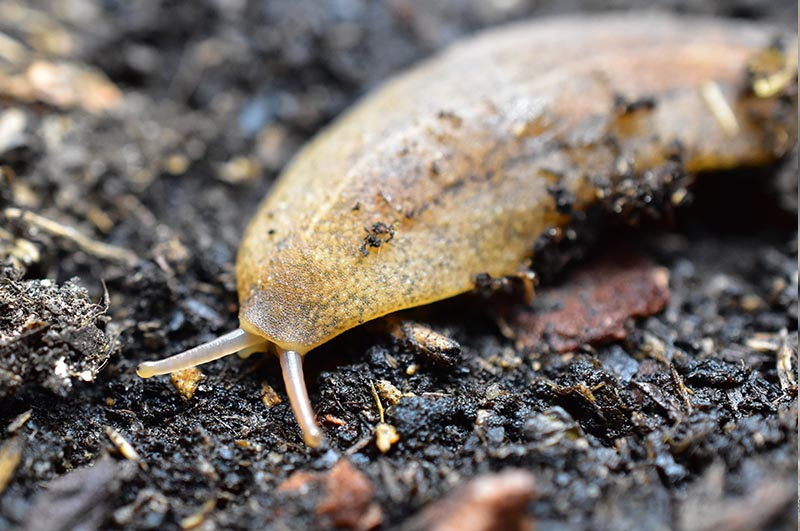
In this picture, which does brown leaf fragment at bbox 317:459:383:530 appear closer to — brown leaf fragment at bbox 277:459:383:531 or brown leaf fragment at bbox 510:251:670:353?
brown leaf fragment at bbox 277:459:383:531

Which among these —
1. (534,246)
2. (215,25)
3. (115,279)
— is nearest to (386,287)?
(534,246)

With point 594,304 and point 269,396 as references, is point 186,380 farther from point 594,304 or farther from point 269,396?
point 594,304

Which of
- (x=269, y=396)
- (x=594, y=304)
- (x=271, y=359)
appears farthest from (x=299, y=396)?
(x=594, y=304)

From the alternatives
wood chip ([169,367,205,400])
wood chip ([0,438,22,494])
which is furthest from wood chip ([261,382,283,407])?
wood chip ([0,438,22,494])

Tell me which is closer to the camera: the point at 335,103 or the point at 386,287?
the point at 386,287

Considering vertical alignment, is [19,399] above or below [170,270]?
below

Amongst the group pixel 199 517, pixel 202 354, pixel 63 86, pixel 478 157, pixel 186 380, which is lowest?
pixel 199 517

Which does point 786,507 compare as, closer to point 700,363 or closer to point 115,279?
point 700,363
